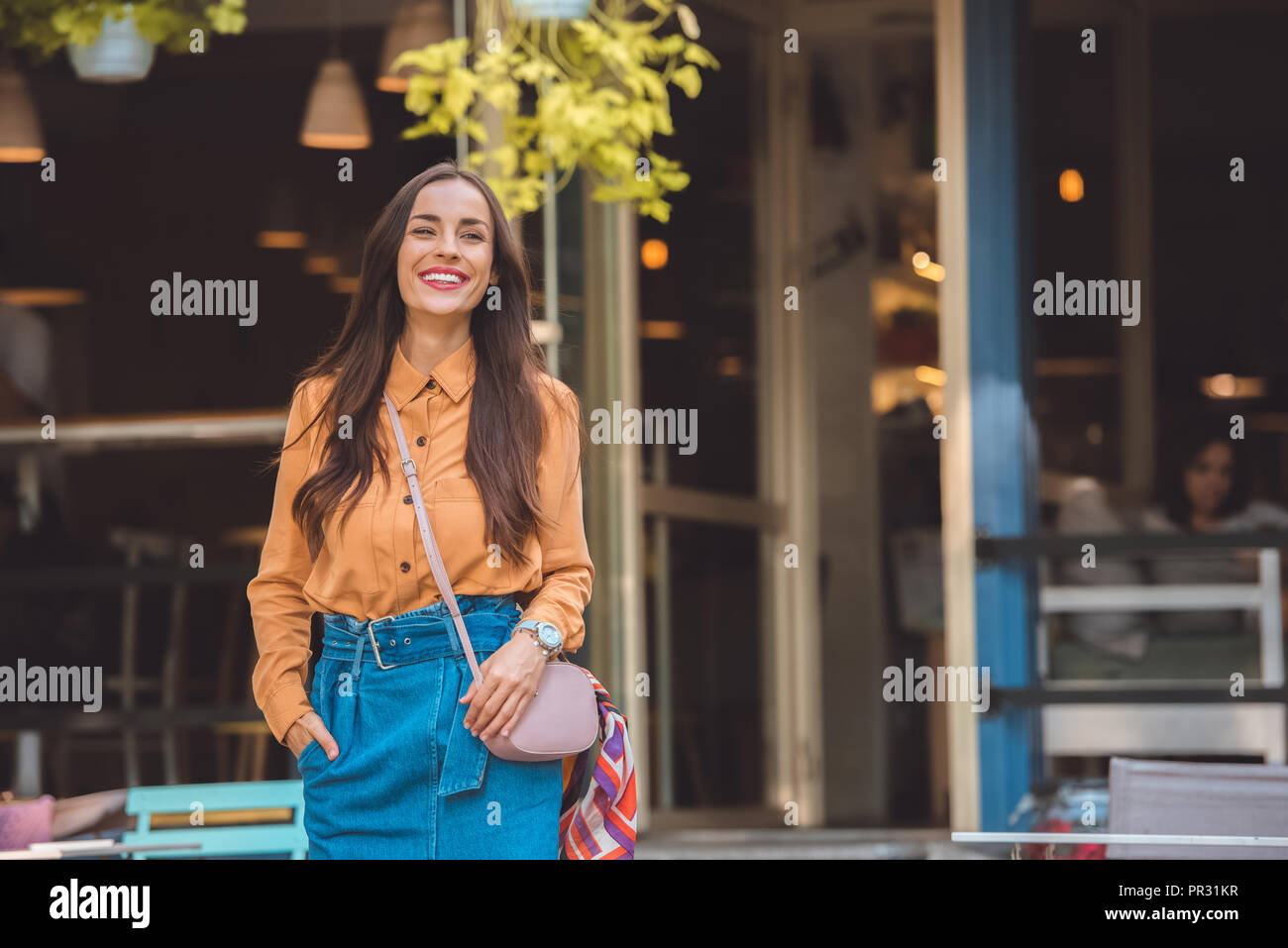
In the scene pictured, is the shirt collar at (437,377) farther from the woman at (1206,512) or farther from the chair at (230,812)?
the woman at (1206,512)

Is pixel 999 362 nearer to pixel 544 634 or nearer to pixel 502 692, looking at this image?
pixel 544 634

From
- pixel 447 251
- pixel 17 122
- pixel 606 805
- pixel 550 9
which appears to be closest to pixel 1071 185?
pixel 550 9

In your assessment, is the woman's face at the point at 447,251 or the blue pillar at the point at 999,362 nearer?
the woman's face at the point at 447,251

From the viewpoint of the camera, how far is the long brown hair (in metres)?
2.90

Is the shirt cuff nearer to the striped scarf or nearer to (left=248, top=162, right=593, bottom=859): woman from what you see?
(left=248, top=162, right=593, bottom=859): woman

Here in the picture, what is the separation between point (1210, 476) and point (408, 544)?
4.54 m

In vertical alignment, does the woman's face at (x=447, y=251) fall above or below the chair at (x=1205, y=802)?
above

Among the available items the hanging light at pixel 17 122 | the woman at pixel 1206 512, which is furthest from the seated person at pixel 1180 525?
the hanging light at pixel 17 122

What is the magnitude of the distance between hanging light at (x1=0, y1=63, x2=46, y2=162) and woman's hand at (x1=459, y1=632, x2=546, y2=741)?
4.13 m

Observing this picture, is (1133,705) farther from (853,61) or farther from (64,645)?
(64,645)

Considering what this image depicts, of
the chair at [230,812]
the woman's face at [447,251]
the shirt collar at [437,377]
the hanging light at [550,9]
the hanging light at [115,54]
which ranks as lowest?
the chair at [230,812]

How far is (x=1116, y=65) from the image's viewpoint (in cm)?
679

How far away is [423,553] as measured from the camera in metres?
Result: 2.85

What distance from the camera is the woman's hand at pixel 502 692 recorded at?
9.13 ft
